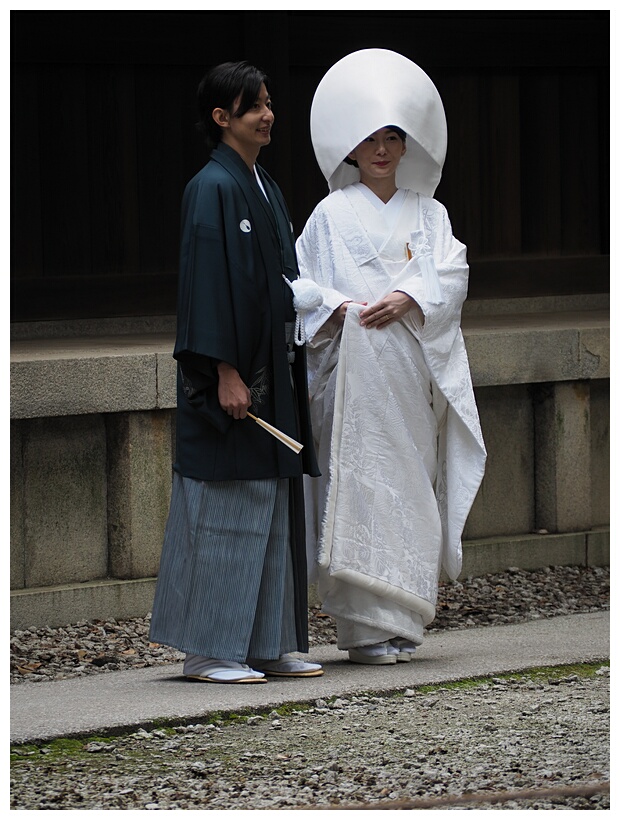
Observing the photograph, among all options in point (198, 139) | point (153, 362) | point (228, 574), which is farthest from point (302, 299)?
point (198, 139)

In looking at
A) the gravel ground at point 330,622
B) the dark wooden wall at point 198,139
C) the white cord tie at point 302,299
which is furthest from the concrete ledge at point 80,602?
the dark wooden wall at point 198,139

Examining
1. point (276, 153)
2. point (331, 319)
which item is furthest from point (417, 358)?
point (276, 153)

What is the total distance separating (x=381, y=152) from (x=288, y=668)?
5.26 ft

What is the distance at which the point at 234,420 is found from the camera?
14.4 feet

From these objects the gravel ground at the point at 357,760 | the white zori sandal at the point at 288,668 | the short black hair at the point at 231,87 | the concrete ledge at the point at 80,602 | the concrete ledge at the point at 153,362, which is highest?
the short black hair at the point at 231,87

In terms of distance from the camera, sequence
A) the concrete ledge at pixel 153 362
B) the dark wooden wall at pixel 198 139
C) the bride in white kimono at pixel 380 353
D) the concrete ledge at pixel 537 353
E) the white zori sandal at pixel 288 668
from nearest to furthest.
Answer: the white zori sandal at pixel 288 668 < the bride in white kimono at pixel 380 353 < the concrete ledge at pixel 153 362 < the concrete ledge at pixel 537 353 < the dark wooden wall at pixel 198 139

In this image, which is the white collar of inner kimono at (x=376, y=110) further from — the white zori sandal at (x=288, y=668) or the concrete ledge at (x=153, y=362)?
the white zori sandal at (x=288, y=668)

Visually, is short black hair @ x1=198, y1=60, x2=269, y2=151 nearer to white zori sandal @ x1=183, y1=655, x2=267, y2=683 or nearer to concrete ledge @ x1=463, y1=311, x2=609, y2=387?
white zori sandal @ x1=183, y1=655, x2=267, y2=683

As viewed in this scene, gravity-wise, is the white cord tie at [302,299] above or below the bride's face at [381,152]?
below

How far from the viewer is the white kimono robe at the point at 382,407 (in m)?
4.63

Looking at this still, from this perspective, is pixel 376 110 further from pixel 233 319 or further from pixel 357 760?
pixel 357 760

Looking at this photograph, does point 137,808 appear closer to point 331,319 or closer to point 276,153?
point 331,319

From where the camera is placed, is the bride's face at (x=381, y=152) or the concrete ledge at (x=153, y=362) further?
the concrete ledge at (x=153, y=362)

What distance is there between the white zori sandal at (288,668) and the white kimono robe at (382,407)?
0.23 meters
